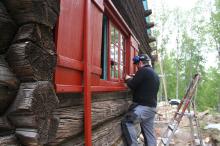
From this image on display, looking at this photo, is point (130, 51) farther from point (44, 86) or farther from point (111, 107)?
point (44, 86)

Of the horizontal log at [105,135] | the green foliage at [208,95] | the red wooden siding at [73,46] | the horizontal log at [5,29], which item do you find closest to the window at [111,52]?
the horizontal log at [105,135]

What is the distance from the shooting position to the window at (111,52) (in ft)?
15.6

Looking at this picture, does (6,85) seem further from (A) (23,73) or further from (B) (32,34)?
(B) (32,34)

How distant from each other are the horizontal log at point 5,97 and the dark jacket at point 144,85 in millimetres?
3425

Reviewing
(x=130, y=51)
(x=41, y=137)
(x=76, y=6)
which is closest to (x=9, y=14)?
(x=41, y=137)

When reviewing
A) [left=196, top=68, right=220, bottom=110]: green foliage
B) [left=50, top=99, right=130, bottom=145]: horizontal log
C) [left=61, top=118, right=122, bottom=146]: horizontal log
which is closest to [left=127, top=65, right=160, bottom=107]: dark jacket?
[left=61, top=118, right=122, bottom=146]: horizontal log

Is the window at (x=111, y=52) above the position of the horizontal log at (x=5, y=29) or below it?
above

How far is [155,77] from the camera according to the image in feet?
17.1

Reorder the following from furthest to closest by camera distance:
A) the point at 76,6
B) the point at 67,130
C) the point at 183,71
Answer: the point at 183,71 < the point at 76,6 < the point at 67,130

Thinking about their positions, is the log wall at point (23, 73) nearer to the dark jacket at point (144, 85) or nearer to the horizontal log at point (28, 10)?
the horizontal log at point (28, 10)

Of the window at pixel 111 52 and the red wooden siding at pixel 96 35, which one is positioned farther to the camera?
the window at pixel 111 52

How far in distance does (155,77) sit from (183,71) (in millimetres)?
37612

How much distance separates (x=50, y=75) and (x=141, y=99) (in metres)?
3.36

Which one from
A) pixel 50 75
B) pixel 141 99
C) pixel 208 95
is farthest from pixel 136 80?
pixel 208 95
